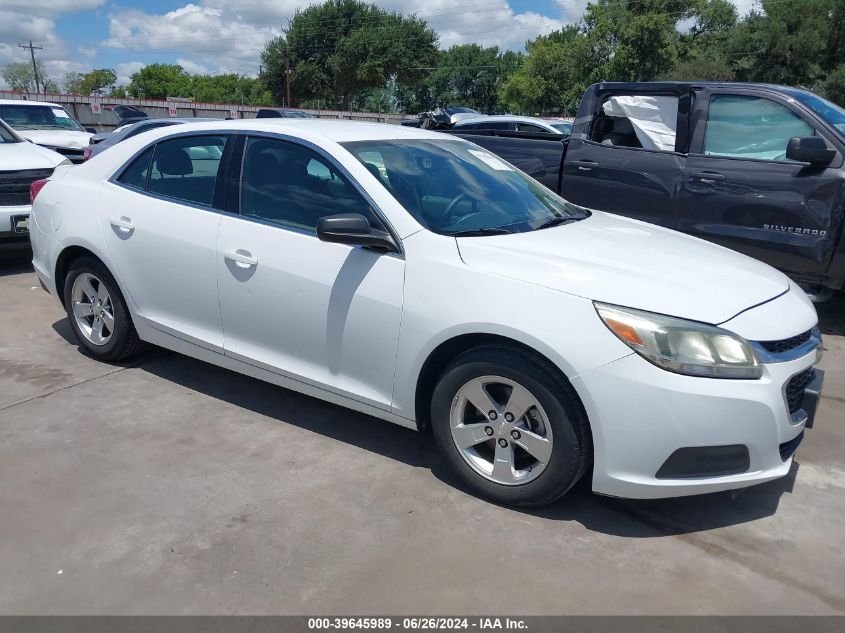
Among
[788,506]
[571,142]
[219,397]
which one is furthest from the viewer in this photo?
[571,142]

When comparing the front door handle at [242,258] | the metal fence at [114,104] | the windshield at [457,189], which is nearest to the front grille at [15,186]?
the front door handle at [242,258]

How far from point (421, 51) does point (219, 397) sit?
6097cm

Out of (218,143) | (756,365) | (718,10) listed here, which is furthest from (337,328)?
(718,10)

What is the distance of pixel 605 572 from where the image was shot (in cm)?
278

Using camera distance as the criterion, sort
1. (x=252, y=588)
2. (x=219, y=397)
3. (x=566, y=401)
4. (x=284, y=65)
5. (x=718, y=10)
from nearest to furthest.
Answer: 1. (x=252, y=588)
2. (x=566, y=401)
3. (x=219, y=397)
4. (x=718, y=10)
5. (x=284, y=65)

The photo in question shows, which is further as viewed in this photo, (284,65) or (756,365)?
(284,65)

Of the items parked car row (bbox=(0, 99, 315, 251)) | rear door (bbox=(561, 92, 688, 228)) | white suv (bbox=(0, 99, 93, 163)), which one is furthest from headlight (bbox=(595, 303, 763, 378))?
white suv (bbox=(0, 99, 93, 163))

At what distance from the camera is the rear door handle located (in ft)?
18.8

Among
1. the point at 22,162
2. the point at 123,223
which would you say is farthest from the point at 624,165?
the point at 22,162

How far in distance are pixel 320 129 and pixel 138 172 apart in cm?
129

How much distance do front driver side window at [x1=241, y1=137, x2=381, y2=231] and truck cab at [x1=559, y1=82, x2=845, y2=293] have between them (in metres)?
3.32

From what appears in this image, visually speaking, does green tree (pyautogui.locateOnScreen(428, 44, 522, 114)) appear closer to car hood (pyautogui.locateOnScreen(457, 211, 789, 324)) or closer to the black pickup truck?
the black pickup truck

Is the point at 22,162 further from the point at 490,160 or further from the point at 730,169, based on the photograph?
the point at 730,169

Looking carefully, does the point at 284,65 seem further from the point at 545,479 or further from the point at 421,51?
the point at 545,479
